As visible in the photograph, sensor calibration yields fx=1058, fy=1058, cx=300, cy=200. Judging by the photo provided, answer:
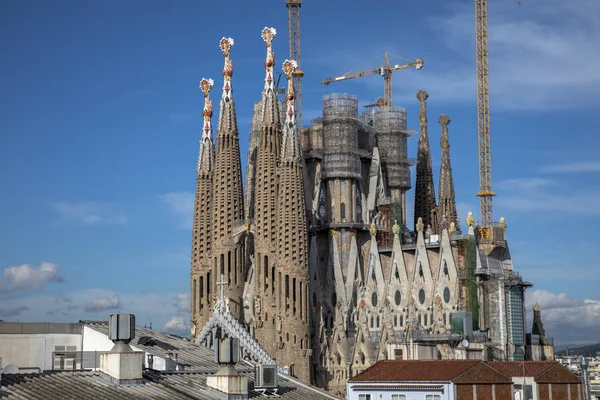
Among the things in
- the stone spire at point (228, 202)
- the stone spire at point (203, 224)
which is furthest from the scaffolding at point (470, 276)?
the stone spire at point (203, 224)

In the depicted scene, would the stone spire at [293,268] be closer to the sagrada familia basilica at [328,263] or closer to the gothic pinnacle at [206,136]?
the sagrada familia basilica at [328,263]

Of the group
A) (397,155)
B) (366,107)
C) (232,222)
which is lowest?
(232,222)

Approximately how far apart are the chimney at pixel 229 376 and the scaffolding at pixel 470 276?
63.1 meters

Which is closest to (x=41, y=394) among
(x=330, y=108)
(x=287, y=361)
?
(x=287, y=361)

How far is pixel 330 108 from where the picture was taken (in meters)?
102

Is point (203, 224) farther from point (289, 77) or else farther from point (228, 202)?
point (289, 77)

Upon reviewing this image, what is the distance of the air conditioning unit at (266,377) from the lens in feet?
105

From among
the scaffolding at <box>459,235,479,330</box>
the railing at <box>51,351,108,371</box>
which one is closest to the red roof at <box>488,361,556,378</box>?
the scaffolding at <box>459,235,479,330</box>

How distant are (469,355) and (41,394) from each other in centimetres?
6697

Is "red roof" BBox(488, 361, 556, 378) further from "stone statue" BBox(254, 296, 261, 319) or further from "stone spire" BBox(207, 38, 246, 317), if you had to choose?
"stone spire" BBox(207, 38, 246, 317)

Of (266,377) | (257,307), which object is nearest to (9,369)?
(266,377)

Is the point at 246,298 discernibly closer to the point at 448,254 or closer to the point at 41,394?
the point at 448,254

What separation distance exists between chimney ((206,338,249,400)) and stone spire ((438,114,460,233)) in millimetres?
79254

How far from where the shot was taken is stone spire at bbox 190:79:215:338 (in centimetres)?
9281
